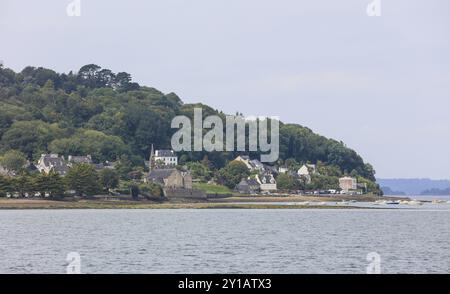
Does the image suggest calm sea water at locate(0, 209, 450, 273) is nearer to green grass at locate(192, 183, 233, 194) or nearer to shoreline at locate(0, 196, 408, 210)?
shoreline at locate(0, 196, 408, 210)

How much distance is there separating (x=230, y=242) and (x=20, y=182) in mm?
65969

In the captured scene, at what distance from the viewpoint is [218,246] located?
68375mm

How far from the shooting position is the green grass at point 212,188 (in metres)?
178

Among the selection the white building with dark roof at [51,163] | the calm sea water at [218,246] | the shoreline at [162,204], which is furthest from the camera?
the white building with dark roof at [51,163]

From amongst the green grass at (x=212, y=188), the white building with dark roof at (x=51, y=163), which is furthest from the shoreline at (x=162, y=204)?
the white building with dark roof at (x=51, y=163)

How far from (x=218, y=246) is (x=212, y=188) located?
114 metres

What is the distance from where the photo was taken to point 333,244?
7144 centimetres

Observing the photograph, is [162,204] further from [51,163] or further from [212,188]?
[212,188]

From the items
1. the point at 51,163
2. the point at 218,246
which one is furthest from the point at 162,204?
the point at 218,246

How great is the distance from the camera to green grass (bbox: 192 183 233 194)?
585 ft

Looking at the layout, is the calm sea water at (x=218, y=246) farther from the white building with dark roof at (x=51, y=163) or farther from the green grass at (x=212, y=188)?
the green grass at (x=212, y=188)

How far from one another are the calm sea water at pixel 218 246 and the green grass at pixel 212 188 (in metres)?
75.4

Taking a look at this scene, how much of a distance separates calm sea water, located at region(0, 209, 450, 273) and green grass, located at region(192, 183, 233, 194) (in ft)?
247
